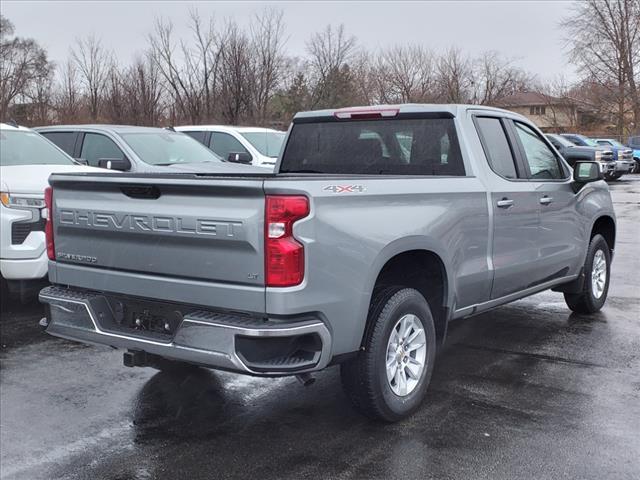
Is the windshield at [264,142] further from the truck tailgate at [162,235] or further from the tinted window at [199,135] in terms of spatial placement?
the truck tailgate at [162,235]

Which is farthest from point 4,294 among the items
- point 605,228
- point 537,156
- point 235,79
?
point 235,79

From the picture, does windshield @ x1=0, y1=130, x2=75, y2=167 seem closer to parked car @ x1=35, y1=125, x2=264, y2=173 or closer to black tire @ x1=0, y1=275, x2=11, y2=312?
parked car @ x1=35, y1=125, x2=264, y2=173

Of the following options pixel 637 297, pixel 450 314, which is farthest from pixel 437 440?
pixel 637 297

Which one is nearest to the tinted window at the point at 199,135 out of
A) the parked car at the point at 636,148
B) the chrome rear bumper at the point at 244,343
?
the chrome rear bumper at the point at 244,343

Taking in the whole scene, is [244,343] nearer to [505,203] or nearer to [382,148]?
[382,148]

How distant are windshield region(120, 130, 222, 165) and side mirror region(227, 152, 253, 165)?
0.78m

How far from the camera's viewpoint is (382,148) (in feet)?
17.4

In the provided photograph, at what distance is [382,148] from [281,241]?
2045mm

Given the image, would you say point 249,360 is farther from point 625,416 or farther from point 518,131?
point 518,131

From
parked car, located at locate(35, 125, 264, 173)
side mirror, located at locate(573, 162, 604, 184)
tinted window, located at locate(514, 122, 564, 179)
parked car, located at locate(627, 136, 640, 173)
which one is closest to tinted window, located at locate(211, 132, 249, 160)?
parked car, located at locate(35, 125, 264, 173)

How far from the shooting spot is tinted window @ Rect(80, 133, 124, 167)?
10.1 meters

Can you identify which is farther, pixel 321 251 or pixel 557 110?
pixel 557 110

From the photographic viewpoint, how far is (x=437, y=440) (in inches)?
161

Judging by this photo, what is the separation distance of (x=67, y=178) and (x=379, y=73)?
49.9 metres
